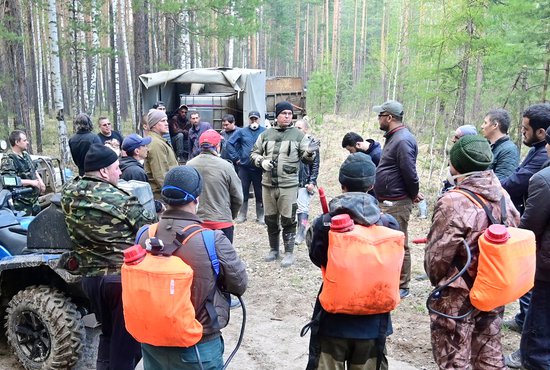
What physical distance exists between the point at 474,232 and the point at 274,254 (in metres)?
4.25

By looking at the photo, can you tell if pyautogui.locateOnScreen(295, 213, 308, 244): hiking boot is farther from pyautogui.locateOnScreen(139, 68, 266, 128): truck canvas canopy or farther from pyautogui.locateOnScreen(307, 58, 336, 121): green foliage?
pyautogui.locateOnScreen(307, 58, 336, 121): green foliage

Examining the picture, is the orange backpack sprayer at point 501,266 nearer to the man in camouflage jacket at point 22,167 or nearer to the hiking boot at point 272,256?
the hiking boot at point 272,256

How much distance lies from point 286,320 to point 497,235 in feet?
9.50

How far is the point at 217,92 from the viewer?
1196 cm

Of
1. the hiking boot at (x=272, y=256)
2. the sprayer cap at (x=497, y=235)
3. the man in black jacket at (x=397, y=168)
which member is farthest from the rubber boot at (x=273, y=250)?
the sprayer cap at (x=497, y=235)

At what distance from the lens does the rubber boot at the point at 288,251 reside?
6575 millimetres

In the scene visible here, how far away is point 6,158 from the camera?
650cm

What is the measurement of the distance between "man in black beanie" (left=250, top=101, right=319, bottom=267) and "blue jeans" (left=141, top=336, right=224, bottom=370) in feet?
12.3

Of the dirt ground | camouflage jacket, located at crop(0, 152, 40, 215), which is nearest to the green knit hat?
the dirt ground

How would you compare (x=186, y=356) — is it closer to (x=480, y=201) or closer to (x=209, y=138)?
(x=480, y=201)

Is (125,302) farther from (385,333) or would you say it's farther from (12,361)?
(12,361)

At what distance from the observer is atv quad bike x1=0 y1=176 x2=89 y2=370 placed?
3.67 meters

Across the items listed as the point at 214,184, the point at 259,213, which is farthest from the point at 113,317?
the point at 259,213

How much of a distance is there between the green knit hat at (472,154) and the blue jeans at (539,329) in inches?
51.2
